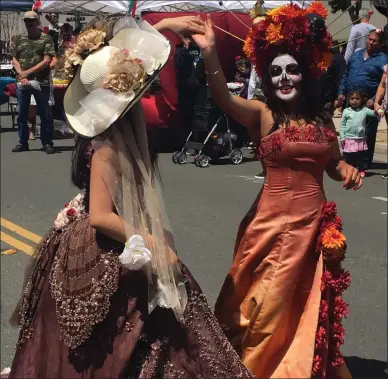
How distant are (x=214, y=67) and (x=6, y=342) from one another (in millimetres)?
2152

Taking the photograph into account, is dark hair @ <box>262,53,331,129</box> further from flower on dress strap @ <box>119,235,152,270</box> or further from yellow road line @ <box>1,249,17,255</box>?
yellow road line @ <box>1,249,17,255</box>

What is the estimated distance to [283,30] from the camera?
135 inches

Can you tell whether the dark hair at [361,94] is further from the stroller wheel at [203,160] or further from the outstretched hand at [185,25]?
the outstretched hand at [185,25]

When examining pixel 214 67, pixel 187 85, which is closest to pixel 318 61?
pixel 214 67

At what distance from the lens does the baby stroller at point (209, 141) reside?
401 inches

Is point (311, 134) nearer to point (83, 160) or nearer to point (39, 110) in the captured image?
point (83, 160)

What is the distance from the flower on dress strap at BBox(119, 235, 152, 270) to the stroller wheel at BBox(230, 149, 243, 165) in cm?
782

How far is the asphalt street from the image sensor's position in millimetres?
4621

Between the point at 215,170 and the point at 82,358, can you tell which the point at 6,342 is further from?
the point at 215,170

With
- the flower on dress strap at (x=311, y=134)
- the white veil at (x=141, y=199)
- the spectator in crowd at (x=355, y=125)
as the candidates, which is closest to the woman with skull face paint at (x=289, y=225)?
the flower on dress strap at (x=311, y=134)

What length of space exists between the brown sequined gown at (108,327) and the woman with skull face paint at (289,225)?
1.64 ft

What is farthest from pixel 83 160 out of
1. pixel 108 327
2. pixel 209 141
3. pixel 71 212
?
pixel 209 141

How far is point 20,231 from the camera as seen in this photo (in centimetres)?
673

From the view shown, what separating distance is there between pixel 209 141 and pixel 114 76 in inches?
303
